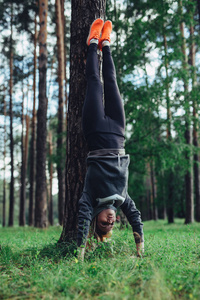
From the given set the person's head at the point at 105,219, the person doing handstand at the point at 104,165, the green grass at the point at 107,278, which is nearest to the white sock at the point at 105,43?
the person doing handstand at the point at 104,165

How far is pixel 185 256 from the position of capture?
324 cm

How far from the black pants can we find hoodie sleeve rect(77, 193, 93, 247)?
2.34 feet

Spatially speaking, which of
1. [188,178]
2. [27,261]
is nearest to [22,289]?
[27,261]

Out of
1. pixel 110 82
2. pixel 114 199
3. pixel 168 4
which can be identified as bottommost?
pixel 114 199

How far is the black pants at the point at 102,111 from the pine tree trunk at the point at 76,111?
502 millimetres

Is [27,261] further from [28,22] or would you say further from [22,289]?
[28,22]

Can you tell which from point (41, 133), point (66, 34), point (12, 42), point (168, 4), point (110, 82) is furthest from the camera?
point (12, 42)

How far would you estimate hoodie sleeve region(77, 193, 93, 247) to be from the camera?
3.18 meters

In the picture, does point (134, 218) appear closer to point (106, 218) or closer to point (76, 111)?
point (106, 218)

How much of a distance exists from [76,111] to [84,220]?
1744 mm

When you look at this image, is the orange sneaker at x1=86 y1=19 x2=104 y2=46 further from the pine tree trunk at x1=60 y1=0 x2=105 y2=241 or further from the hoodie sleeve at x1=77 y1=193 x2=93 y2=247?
the hoodie sleeve at x1=77 y1=193 x2=93 y2=247

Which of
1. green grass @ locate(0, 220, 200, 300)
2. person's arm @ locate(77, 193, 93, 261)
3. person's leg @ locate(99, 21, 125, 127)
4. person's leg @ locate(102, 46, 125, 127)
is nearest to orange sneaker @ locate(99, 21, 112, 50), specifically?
person's leg @ locate(99, 21, 125, 127)

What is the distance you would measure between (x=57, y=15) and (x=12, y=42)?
15.9 feet

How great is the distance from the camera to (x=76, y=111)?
4.22 m
